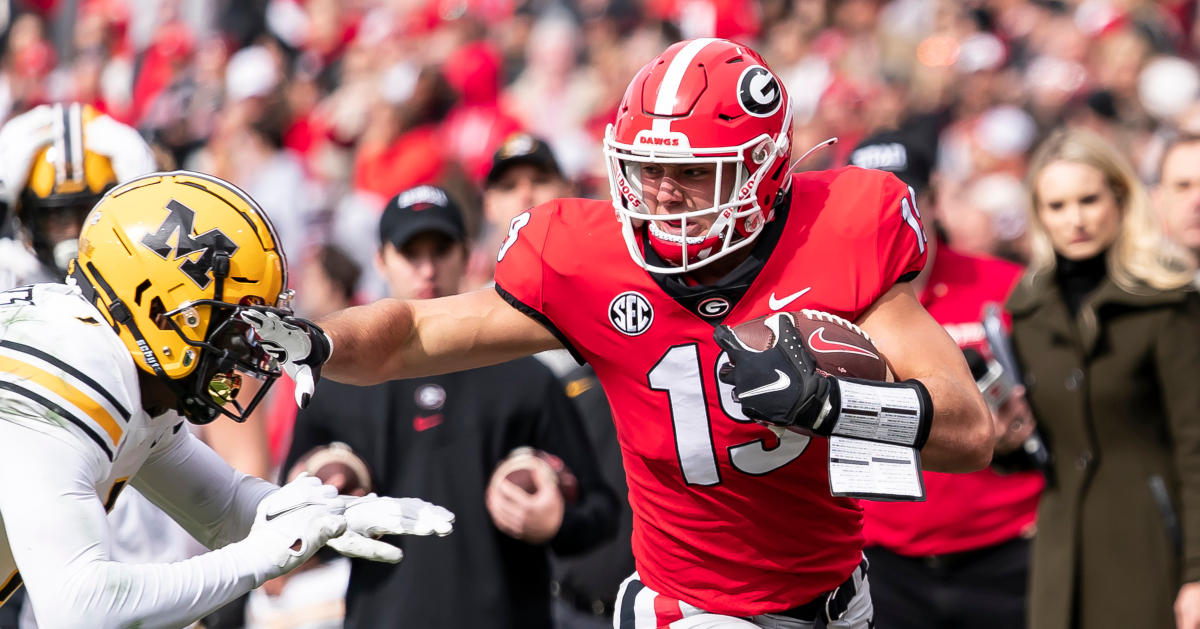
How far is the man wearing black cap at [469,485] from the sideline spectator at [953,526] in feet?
3.71

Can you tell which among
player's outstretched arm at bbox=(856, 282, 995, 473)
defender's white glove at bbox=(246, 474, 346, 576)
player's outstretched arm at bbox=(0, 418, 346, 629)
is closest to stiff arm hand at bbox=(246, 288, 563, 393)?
defender's white glove at bbox=(246, 474, 346, 576)

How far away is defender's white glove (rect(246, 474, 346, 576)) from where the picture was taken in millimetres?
2520

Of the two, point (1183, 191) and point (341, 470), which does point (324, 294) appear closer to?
point (341, 470)

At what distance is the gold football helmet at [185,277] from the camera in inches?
102

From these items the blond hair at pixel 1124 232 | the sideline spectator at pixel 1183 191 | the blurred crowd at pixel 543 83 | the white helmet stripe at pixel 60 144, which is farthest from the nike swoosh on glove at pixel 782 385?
the blurred crowd at pixel 543 83

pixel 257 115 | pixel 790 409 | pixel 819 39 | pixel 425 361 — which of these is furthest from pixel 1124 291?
pixel 257 115

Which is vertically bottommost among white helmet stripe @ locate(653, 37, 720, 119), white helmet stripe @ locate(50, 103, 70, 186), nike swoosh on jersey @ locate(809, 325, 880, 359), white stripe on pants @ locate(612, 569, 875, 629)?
white stripe on pants @ locate(612, 569, 875, 629)

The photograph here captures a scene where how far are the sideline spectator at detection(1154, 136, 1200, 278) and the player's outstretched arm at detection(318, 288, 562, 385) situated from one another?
3.00m

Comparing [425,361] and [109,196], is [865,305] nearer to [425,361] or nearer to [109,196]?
[425,361]

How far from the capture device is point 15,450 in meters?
2.33

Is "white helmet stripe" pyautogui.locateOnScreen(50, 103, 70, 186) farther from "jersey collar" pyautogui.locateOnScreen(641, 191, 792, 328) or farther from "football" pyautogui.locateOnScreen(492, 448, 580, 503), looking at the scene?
"jersey collar" pyautogui.locateOnScreen(641, 191, 792, 328)

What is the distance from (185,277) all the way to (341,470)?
121 cm

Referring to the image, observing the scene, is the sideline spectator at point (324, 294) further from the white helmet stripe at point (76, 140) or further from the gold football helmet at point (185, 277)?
the gold football helmet at point (185, 277)

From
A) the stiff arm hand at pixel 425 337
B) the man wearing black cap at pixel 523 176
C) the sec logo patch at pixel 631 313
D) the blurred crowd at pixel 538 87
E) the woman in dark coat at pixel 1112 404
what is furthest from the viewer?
the blurred crowd at pixel 538 87
